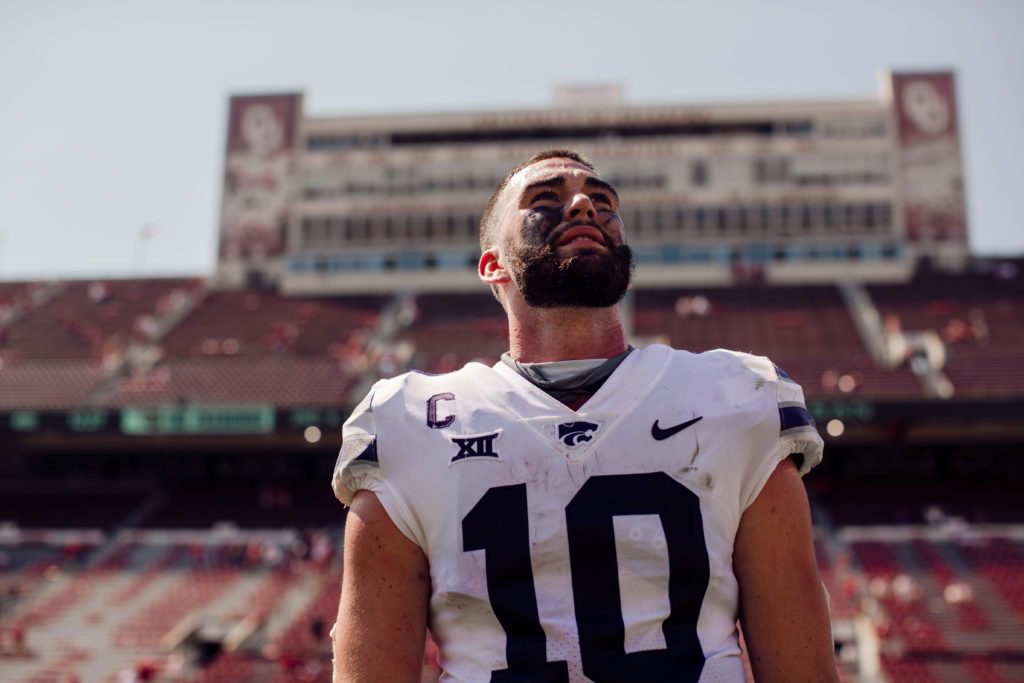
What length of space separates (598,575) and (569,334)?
2.22ft

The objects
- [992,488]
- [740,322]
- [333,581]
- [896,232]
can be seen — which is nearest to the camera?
[333,581]

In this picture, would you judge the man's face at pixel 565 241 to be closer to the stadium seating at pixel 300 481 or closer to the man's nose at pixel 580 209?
the man's nose at pixel 580 209

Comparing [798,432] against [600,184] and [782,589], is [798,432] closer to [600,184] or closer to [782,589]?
[782,589]

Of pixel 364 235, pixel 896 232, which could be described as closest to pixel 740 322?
pixel 896 232

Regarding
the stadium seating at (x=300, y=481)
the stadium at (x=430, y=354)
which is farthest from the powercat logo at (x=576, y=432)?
the stadium seating at (x=300, y=481)

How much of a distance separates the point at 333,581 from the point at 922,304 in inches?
890

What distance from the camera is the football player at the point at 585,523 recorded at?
1.88 m

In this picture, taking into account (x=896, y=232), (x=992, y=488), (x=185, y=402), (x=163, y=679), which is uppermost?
(x=896, y=232)

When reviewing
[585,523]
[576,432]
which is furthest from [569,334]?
[585,523]

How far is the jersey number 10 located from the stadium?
14.1 metres

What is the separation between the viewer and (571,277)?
216 cm

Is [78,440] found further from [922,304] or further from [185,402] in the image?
[922,304]

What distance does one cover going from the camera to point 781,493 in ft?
6.52

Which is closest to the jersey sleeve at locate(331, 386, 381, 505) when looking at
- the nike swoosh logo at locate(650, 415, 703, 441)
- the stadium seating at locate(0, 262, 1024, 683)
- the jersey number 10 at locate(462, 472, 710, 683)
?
the jersey number 10 at locate(462, 472, 710, 683)
